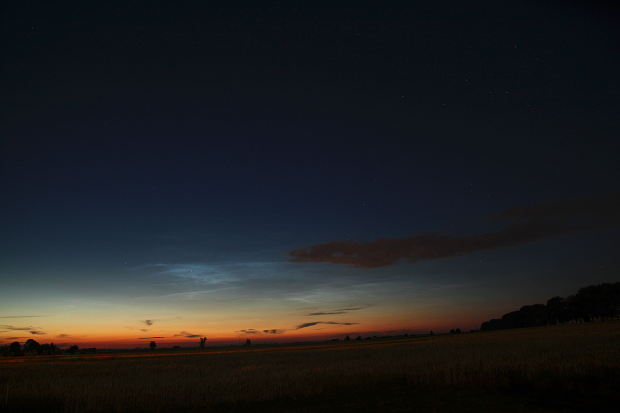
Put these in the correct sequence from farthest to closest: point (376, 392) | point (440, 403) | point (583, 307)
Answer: point (583, 307) → point (376, 392) → point (440, 403)

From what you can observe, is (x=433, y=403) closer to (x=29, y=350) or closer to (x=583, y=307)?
(x=29, y=350)

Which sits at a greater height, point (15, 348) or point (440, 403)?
point (440, 403)

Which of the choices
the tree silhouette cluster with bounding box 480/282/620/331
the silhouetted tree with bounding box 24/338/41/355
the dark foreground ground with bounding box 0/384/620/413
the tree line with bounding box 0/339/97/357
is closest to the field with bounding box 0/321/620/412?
the dark foreground ground with bounding box 0/384/620/413

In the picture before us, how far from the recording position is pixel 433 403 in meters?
12.2

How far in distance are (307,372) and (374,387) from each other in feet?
13.0

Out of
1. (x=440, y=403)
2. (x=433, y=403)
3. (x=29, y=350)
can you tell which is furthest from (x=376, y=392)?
(x=29, y=350)

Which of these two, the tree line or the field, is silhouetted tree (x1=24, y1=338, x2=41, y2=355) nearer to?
the tree line

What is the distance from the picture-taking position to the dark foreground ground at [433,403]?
11.3 m

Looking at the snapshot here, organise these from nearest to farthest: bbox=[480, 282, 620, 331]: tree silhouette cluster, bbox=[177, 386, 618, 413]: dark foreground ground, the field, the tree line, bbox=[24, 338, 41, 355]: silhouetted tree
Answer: bbox=[177, 386, 618, 413]: dark foreground ground → the field → the tree line → bbox=[24, 338, 41, 355]: silhouetted tree → bbox=[480, 282, 620, 331]: tree silhouette cluster

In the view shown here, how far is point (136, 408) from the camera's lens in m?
12.6

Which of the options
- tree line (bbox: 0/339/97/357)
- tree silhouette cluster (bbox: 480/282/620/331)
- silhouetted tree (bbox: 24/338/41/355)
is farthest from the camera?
tree silhouette cluster (bbox: 480/282/620/331)

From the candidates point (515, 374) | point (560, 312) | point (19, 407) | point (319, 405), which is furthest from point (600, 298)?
point (19, 407)

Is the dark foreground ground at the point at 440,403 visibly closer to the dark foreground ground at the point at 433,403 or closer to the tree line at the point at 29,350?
the dark foreground ground at the point at 433,403

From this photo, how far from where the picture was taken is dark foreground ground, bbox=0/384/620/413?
11.3 m
